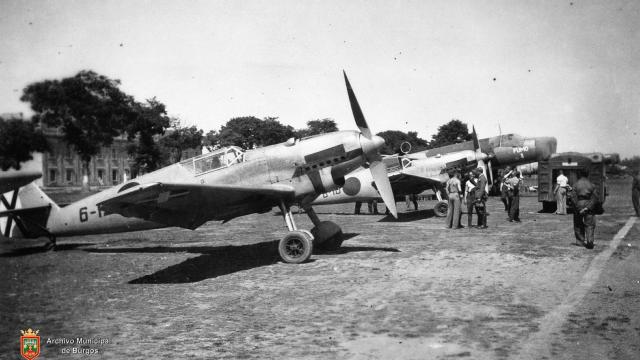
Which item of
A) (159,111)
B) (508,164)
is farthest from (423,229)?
(159,111)

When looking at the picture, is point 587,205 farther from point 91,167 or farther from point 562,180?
point 91,167

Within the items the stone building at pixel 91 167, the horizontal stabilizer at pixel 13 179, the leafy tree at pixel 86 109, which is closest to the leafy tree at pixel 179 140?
the stone building at pixel 91 167

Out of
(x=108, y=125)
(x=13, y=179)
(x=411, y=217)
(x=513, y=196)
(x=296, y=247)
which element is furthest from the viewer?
(x=108, y=125)

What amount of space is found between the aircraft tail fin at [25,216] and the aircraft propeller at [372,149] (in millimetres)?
7659

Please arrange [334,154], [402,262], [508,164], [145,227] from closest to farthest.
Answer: [402,262], [334,154], [145,227], [508,164]

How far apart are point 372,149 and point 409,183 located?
10.6 metres

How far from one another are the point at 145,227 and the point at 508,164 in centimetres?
2310

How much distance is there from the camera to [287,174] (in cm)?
1012

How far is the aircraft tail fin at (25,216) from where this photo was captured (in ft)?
38.6

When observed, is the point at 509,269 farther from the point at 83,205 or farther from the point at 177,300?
the point at 83,205

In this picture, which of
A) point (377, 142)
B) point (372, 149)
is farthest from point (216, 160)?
point (377, 142)

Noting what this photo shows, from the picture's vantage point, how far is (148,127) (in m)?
60.5

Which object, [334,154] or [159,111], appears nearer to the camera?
[334,154]

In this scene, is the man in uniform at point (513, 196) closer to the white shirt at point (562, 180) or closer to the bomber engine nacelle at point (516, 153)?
the white shirt at point (562, 180)
